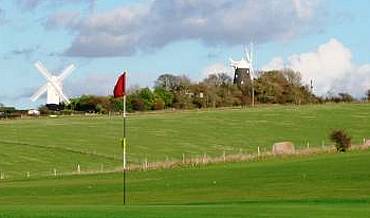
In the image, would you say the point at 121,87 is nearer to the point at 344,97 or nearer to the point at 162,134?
the point at 162,134

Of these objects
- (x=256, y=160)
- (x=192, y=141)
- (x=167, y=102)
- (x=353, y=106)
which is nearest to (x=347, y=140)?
Result: (x=256, y=160)

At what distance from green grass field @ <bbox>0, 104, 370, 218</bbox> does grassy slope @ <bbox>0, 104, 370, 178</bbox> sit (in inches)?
4.5

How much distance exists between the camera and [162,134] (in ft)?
352

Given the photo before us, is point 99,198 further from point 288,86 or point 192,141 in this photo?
point 288,86

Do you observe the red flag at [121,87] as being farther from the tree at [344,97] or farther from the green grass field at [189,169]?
the tree at [344,97]

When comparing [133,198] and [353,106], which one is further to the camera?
[353,106]

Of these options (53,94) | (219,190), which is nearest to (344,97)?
(53,94)

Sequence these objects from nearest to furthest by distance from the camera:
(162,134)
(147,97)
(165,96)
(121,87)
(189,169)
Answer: (121,87) → (189,169) → (162,134) → (147,97) → (165,96)

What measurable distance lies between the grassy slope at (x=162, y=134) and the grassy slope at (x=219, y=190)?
16.9 metres

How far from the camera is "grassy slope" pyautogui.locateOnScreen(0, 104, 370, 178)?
86688 mm

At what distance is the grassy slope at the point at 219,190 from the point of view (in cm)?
2888

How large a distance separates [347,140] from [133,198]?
37644mm

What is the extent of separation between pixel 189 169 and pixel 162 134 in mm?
38496

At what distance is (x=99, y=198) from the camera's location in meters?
46.0
